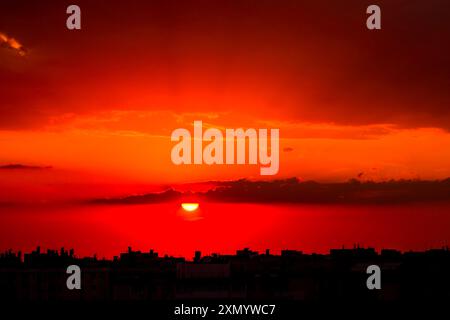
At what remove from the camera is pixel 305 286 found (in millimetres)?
189125

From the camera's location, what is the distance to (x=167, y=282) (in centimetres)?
19262

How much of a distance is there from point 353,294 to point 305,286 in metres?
12.4

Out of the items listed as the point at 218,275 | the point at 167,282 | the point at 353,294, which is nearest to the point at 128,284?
the point at 167,282

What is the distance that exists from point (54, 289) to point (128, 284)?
655 inches

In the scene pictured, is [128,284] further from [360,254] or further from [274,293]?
[360,254]

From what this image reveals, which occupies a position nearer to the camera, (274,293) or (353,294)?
(353,294)

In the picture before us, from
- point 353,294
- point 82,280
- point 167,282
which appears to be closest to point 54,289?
point 82,280

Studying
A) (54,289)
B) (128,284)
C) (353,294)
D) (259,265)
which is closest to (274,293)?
(259,265)
